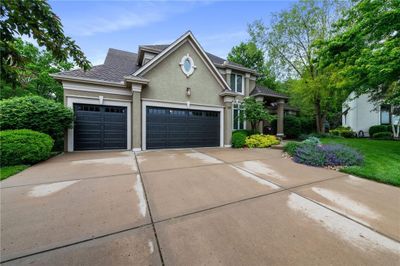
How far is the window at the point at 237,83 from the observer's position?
14.7m

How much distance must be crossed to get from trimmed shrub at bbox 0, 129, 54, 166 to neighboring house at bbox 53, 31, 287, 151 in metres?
2.32

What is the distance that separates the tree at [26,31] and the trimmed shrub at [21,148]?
5.57 meters

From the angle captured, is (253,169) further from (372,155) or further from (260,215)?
(372,155)

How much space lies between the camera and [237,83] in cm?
1491

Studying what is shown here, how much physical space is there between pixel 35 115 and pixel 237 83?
1336cm

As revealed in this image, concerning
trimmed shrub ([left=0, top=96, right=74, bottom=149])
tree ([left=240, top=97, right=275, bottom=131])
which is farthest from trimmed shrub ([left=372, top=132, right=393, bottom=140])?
trimmed shrub ([left=0, top=96, right=74, bottom=149])

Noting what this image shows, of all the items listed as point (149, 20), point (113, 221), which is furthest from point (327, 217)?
point (149, 20)

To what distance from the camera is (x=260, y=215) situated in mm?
2881

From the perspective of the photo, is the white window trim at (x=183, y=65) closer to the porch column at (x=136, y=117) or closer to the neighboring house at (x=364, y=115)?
the porch column at (x=136, y=117)

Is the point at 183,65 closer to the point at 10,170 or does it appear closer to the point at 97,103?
the point at 97,103

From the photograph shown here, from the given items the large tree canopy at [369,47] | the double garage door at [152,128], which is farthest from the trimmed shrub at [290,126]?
the large tree canopy at [369,47]

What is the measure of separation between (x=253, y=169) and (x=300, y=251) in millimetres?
3748

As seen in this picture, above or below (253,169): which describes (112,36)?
above

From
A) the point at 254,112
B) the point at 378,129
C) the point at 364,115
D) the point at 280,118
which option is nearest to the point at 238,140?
the point at 254,112
